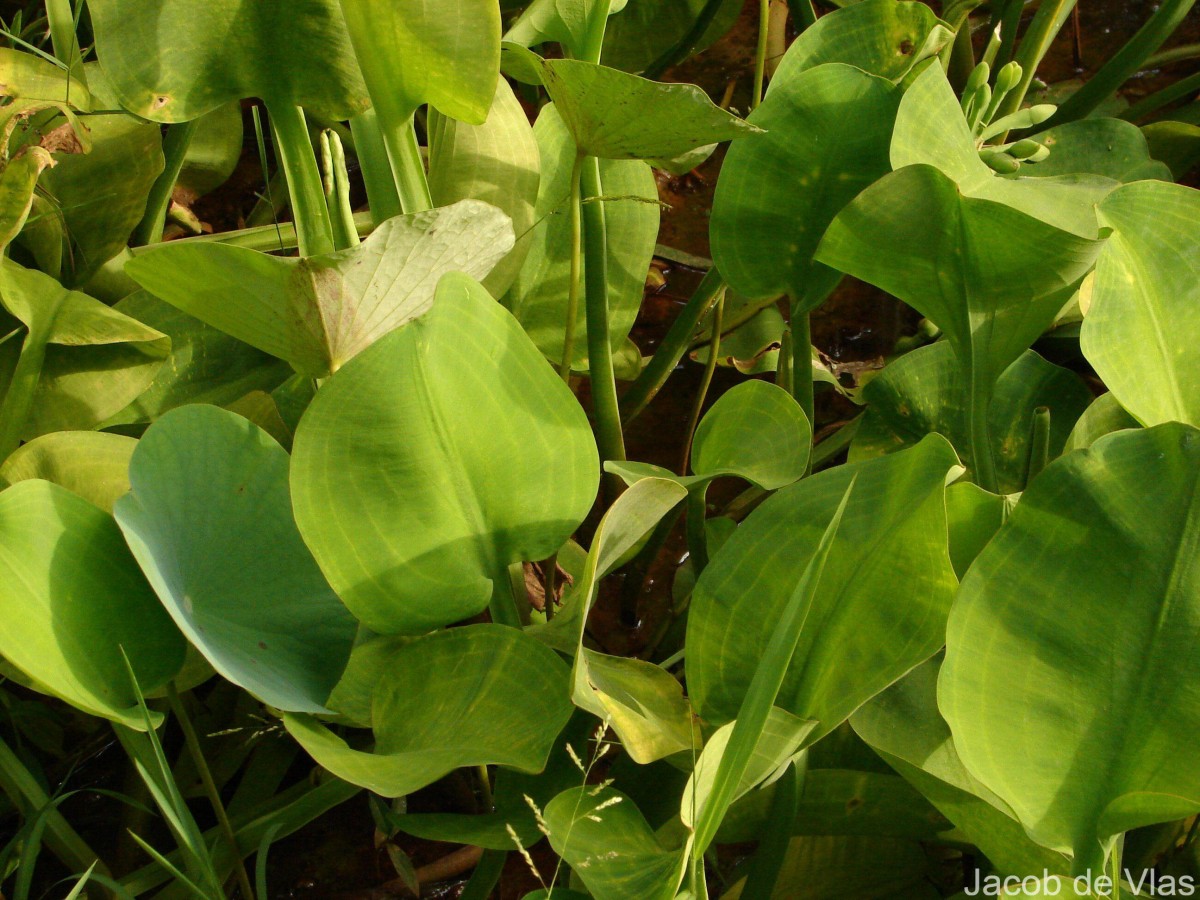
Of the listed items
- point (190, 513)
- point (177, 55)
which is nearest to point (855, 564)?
point (190, 513)

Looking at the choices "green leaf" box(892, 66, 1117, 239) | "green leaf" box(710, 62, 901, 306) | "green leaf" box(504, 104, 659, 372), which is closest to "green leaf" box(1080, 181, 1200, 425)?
"green leaf" box(892, 66, 1117, 239)

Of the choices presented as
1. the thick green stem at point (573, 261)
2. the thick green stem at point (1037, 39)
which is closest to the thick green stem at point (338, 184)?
the thick green stem at point (573, 261)

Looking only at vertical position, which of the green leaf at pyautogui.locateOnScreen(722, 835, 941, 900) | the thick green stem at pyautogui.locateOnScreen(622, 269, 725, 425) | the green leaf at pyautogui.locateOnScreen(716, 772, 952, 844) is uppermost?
the thick green stem at pyautogui.locateOnScreen(622, 269, 725, 425)

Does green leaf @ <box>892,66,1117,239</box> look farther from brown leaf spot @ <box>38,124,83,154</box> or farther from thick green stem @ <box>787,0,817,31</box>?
brown leaf spot @ <box>38,124,83,154</box>

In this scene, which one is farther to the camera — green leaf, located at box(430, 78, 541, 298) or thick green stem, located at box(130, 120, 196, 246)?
thick green stem, located at box(130, 120, 196, 246)

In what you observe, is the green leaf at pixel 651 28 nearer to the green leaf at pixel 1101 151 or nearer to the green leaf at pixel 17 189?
the green leaf at pixel 1101 151

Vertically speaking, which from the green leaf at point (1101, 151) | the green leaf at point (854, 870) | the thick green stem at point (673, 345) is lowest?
the green leaf at point (854, 870)

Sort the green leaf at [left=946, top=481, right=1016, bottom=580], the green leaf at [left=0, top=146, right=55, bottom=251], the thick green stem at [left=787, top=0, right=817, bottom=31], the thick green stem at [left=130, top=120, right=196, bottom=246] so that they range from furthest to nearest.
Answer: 1. the thick green stem at [left=787, top=0, right=817, bottom=31]
2. the thick green stem at [left=130, top=120, right=196, bottom=246]
3. the green leaf at [left=0, top=146, right=55, bottom=251]
4. the green leaf at [left=946, top=481, right=1016, bottom=580]
